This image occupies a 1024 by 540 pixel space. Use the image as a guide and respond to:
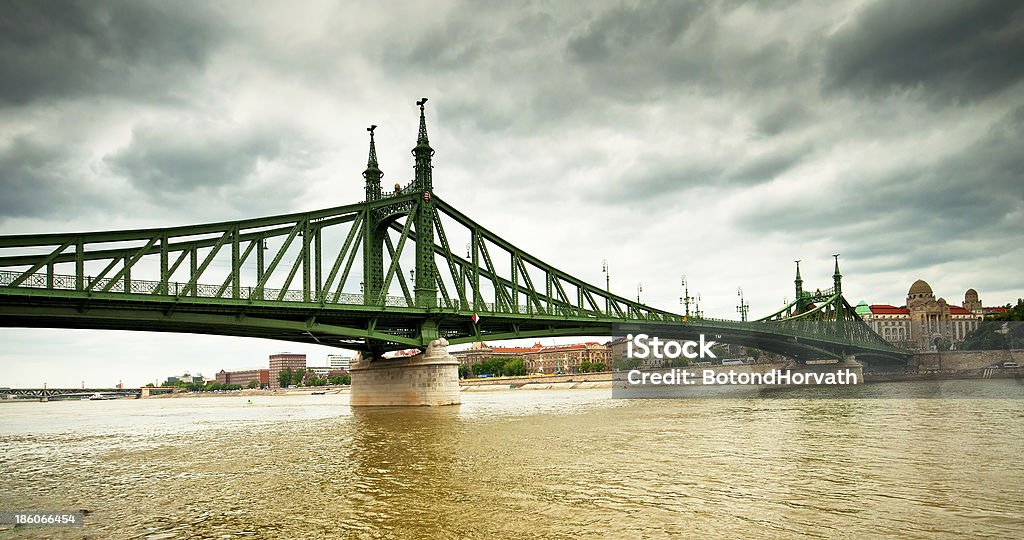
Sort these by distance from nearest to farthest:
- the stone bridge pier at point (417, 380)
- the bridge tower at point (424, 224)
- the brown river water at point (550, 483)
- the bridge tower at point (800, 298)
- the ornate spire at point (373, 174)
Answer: the brown river water at point (550, 483), the stone bridge pier at point (417, 380), the bridge tower at point (424, 224), the ornate spire at point (373, 174), the bridge tower at point (800, 298)

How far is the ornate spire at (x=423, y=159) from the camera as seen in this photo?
71688mm

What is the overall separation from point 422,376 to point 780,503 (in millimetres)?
48469

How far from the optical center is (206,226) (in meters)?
53.3

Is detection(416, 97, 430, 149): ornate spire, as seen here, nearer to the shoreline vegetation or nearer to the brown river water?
the brown river water

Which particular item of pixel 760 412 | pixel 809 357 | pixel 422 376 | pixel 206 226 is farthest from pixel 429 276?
pixel 809 357

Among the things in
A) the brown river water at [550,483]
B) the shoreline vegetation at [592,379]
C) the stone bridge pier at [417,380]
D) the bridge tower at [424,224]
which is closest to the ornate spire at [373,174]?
the bridge tower at [424,224]

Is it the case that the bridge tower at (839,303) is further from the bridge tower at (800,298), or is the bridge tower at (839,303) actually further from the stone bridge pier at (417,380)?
the stone bridge pier at (417,380)

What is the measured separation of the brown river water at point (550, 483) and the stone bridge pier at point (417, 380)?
2301 centimetres

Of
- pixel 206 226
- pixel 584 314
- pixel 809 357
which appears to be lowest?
pixel 809 357

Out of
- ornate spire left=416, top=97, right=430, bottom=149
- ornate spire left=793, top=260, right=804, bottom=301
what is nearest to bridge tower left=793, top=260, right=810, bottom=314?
ornate spire left=793, top=260, right=804, bottom=301

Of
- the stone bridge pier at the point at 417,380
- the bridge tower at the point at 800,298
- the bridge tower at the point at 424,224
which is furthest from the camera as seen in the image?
the bridge tower at the point at 800,298

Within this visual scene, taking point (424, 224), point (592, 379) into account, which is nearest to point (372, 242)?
point (424, 224)

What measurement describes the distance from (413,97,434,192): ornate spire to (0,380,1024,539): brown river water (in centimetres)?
3704

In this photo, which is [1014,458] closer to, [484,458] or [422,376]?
[484,458]
